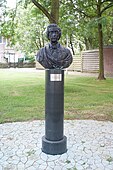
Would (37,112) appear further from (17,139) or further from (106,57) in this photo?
(106,57)

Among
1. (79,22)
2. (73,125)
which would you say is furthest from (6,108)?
(79,22)

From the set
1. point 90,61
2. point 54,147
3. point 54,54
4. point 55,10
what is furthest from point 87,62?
point 54,147

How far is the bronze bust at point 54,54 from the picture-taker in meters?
3.40

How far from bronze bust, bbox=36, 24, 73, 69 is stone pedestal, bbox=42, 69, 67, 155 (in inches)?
4.0

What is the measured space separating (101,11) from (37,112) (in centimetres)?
870

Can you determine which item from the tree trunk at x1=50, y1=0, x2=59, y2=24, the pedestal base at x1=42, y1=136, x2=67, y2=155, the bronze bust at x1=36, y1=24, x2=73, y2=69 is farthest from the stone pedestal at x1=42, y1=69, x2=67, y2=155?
the tree trunk at x1=50, y1=0, x2=59, y2=24

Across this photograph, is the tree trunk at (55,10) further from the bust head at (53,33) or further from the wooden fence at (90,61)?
the wooden fence at (90,61)

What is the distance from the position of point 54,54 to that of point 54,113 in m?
0.85

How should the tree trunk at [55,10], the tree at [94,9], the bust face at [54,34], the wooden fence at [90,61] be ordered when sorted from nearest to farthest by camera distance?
the bust face at [54,34]
the tree trunk at [55,10]
the tree at [94,9]
the wooden fence at [90,61]

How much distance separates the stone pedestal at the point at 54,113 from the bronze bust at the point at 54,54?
10 centimetres

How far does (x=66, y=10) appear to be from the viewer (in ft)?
40.1

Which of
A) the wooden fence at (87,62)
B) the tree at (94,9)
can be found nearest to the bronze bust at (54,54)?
the tree at (94,9)

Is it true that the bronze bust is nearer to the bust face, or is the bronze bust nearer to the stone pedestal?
the bust face

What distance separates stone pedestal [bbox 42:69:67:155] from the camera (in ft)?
11.3
